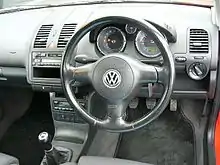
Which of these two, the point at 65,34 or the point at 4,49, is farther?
the point at 4,49

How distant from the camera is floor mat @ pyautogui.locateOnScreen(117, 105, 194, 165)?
2.48m

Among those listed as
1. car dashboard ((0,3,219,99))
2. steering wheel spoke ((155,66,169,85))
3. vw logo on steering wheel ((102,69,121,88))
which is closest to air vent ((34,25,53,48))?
car dashboard ((0,3,219,99))

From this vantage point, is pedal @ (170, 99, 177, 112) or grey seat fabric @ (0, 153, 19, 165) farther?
pedal @ (170, 99, 177, 112)

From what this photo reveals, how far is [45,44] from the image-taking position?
214 centimetres

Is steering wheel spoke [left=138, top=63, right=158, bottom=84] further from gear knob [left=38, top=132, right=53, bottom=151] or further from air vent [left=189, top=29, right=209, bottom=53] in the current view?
gear knob [left=38, top=132, right=53, bottom=151]

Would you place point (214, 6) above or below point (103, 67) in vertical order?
above

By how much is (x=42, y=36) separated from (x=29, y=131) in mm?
837

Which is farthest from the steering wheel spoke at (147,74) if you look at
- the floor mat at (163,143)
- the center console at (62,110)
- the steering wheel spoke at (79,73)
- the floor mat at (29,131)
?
the floor mat at (29,131)

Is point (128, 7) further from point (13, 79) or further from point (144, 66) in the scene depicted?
point (13, 79)

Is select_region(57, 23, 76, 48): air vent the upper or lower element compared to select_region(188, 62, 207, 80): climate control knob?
upper

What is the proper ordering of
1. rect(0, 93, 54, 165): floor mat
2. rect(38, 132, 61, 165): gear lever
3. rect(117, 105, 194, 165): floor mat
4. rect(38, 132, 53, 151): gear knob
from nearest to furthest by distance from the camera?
rect(38, 132, 53, 151): gear knob < rect(38, 132, 61, 165): gear lever < rect(117, 105, 194, 165): floor mat < rect(0, 93, 54, 165): floor mat

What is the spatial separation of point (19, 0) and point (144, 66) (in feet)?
4.39

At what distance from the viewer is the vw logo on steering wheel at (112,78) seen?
65.4 inches

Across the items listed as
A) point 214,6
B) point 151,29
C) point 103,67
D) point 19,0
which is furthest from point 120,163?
point 19,0
